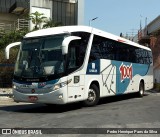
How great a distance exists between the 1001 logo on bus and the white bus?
5.86 feet

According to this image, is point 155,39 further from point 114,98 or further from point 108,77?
point 108,77

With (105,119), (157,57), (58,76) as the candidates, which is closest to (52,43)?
(58,76)

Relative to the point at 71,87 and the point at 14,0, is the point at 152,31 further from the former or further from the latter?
the point at 71,87

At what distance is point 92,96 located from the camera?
17109 mm

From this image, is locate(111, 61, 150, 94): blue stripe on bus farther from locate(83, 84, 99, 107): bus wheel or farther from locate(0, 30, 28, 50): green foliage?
locate(0, 30, 28, 50): green foliage

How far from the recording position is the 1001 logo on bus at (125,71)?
66.7ft

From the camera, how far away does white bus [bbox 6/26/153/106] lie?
1491 centimetres

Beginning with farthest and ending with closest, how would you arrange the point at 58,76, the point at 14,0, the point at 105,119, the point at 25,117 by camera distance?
the point at 14,0 < the point at 58,76 < the point at 25,117 < the point at 105,119

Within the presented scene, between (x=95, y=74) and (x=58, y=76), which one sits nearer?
(x=58, y=76)

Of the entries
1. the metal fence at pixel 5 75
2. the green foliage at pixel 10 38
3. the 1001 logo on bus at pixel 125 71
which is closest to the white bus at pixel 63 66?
the 1001 logo on bus at pixel 125 71

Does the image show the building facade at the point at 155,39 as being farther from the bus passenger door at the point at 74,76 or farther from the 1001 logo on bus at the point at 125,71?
the bus passenger door at the point at 74,76

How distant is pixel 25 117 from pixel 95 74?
15.2 ft

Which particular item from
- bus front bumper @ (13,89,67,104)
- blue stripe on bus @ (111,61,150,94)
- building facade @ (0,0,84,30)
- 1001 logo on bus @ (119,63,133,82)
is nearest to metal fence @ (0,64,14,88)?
blue stripe on bus @ (111,61,150,94)

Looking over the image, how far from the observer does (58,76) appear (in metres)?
14.8
